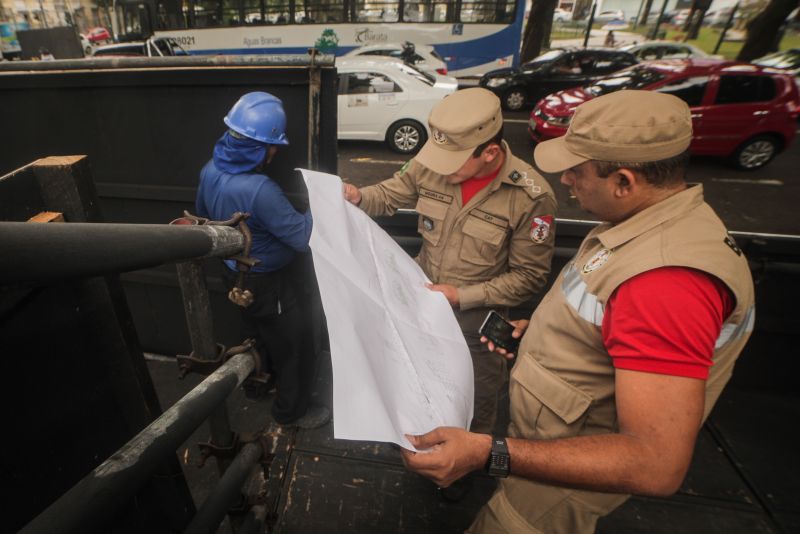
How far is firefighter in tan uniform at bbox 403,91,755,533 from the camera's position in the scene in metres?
0.88

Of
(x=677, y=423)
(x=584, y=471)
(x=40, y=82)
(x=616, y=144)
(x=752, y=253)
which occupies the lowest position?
(x=752, y=253)

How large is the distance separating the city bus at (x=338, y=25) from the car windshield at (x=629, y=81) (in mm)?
4872

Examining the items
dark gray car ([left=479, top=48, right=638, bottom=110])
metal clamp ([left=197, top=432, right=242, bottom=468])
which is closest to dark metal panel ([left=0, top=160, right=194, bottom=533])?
metal clamp ([left=197, top=432, right=242, bottom=468])

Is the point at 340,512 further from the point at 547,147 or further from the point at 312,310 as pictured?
the point at 547,147

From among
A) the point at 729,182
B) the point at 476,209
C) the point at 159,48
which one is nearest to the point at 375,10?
the point at 159,48

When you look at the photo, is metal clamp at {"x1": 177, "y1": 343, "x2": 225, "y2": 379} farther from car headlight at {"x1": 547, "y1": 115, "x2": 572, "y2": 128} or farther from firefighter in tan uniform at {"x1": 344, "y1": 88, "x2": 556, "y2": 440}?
car headlight at {"x1": 547, "y1": 115, "x2": 572, "y2": 128}

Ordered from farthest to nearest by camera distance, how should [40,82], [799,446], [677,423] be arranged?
[799,446]
[40,82]
[677,423]

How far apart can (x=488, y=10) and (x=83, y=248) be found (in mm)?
13905

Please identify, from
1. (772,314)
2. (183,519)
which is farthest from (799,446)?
(183,519)

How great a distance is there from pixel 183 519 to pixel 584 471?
1.04m

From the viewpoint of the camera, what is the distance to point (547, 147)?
1.33 meters

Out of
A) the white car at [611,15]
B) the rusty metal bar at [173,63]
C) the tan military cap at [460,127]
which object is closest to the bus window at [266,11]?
the rusty metal bar at [173,63]

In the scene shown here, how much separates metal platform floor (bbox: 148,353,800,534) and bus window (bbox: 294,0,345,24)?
40.6 feet

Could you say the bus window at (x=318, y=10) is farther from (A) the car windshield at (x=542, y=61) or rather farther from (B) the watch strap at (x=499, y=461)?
(B) the watch strap at (x=499, y=461)
